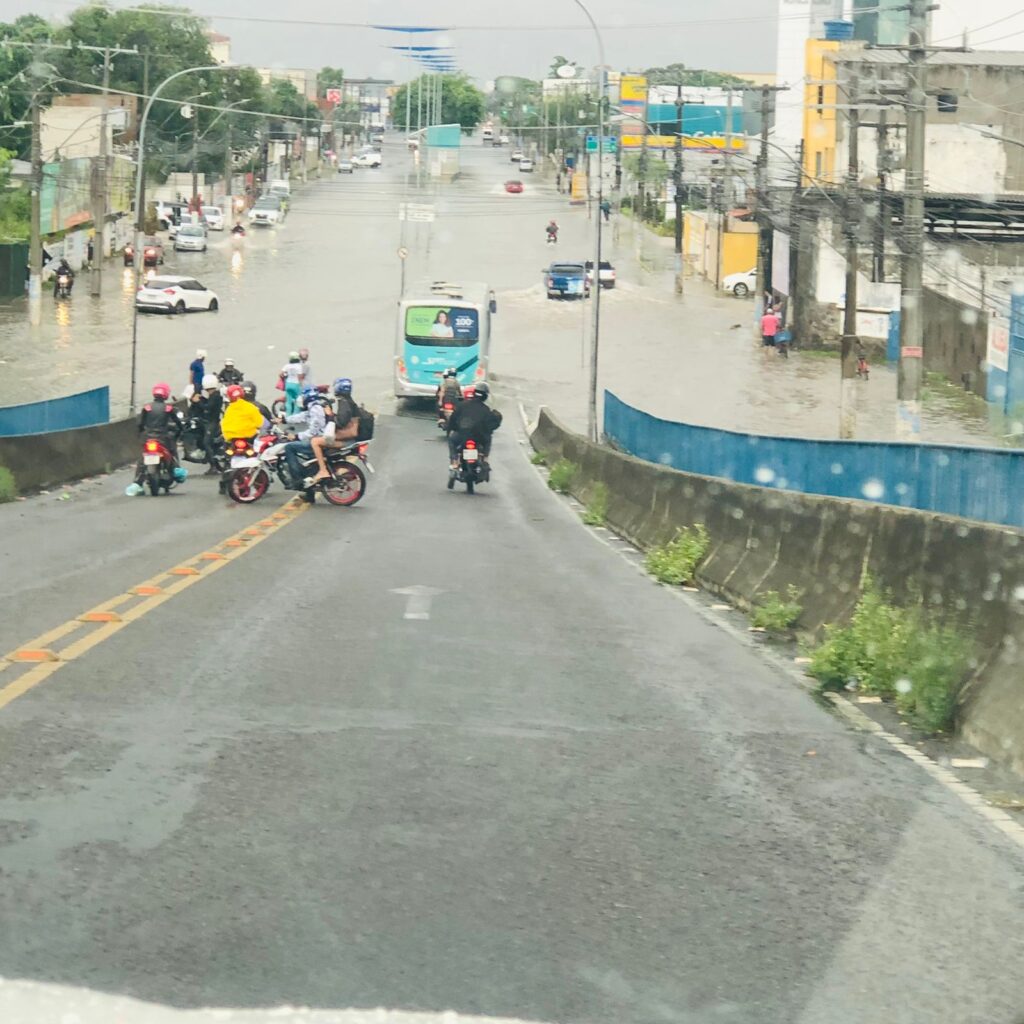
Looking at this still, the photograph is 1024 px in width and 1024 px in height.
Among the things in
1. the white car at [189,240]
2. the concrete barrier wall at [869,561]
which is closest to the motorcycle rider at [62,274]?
the white car at [189,240]

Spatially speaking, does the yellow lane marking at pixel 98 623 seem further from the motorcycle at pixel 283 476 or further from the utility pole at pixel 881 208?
the utility pole at pixel 881 208

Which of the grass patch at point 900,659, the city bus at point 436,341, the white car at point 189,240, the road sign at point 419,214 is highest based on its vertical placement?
the road sign at point 419,214

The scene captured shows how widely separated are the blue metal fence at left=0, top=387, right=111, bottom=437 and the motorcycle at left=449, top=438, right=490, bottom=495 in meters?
7.07

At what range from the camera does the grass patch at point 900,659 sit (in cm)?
952

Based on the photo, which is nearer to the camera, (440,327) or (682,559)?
(682,559)

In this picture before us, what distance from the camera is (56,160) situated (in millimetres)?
86750

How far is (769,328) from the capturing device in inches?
2724

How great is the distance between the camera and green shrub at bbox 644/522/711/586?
17.5 metres

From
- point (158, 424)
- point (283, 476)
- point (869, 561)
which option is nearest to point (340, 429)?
point (283, 476)

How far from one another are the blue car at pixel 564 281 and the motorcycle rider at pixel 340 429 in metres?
59.3

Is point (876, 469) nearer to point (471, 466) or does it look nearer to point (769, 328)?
point (471, 466)

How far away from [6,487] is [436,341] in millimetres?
28360

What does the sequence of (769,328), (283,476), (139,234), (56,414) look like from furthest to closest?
1. (769,328)
2. (139,234)
3. (56,414)
4. (283,476)

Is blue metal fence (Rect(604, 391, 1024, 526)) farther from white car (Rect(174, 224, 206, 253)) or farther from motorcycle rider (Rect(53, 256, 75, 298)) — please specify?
white car (Rect(174, 224, 206, 253))
